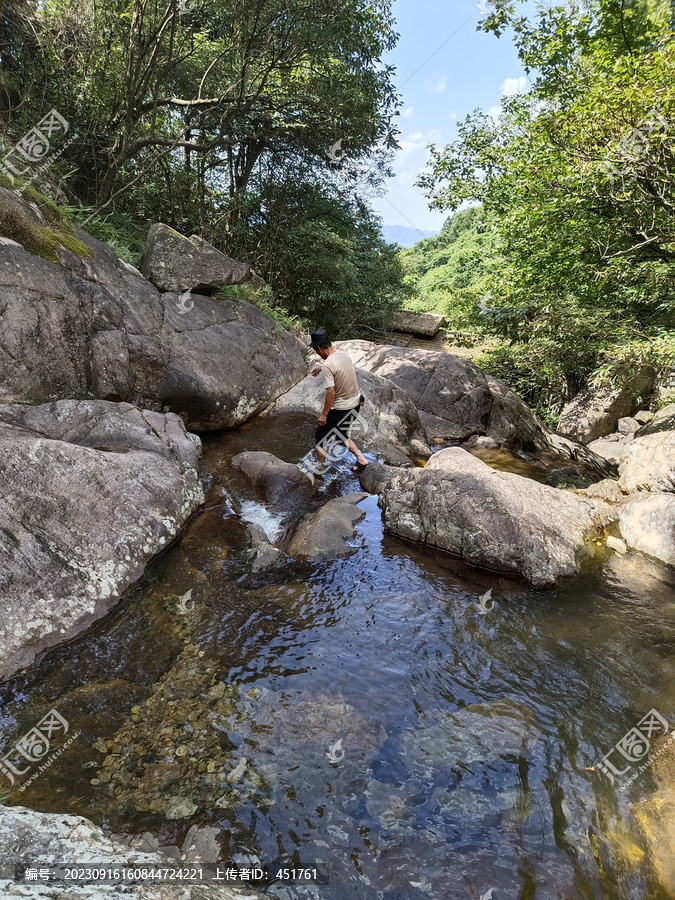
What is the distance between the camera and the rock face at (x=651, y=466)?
6.64 m

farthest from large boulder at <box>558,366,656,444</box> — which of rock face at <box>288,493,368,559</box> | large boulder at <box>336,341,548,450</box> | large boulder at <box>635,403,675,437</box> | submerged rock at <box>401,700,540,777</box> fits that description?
submerged rock at <box>401,700,540,777</box>

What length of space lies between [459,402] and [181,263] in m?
7.17

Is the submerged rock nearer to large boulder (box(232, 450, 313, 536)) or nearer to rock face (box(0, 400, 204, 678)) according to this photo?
rock face (box(0, 400, 204, 678))

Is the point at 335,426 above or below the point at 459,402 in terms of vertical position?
below

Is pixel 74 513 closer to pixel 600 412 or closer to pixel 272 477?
pixel 272 477

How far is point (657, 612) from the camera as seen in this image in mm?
4914

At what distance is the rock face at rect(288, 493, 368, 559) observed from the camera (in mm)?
5566

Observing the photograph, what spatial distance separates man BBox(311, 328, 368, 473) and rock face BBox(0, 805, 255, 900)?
578 cm

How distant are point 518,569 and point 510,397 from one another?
24.0ft

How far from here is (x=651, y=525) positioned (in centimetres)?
596

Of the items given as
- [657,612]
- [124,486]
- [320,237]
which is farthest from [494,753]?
[320,237]

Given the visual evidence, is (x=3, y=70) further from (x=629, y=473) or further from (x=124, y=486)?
(x=629, y=473)

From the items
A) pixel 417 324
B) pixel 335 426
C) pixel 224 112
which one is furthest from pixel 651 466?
pixel 417 324

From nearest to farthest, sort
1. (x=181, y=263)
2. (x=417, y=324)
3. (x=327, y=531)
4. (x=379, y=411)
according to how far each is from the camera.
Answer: (x=327, y=531) < (x=181, y=263) < (x=379, y=411) < (x=417, y=324)
